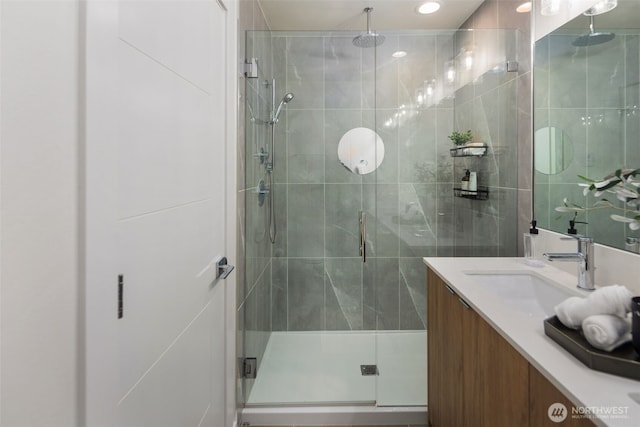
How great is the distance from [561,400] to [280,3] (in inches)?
101

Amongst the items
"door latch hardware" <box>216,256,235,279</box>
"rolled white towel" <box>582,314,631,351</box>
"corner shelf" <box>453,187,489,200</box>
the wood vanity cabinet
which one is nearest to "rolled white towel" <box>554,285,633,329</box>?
"rolled white towel" <box>582,314,631,351</box>

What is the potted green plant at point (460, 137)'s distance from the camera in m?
2.21

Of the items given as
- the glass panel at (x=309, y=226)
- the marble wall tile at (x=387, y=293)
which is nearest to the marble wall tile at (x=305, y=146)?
the glass panel at (x=309, y=226)

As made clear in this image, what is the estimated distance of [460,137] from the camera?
223cm

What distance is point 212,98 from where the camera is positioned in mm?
1465

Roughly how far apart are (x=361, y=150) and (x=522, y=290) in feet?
3.95

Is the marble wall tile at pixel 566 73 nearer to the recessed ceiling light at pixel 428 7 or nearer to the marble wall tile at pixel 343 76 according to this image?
the recessed ceiling light at pixel 428 7

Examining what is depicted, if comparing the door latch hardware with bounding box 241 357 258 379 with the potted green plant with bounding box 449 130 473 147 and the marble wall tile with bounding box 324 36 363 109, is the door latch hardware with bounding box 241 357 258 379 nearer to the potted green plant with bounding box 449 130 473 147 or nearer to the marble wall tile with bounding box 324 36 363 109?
the marble wall tile with bounding box 324 36 363 109

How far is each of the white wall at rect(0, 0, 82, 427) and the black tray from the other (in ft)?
3.45

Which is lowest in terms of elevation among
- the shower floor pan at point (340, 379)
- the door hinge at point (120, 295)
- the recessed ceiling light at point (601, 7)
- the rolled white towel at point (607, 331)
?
the shower floor pan at point (340, 379)

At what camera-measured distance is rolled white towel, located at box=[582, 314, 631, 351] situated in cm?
76

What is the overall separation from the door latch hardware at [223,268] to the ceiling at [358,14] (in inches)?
70.4

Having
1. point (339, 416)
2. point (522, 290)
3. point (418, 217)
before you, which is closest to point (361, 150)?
point (418, 217)

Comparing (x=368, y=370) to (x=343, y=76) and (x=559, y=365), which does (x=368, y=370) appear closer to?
(x=559, y=365)
